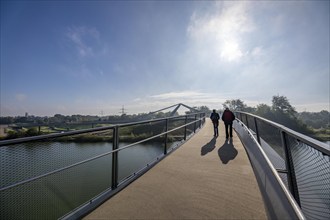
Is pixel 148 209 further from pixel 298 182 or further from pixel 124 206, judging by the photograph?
pixel 298 182

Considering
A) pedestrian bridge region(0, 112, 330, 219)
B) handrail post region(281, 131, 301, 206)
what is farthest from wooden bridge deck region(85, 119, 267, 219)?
handrail post region(281, 131, 301, 206)

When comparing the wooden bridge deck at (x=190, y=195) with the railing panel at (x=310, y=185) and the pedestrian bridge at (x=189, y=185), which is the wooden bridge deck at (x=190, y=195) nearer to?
the pedestrian bridge at (x=189, y=185)

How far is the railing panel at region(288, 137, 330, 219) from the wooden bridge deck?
50 cm

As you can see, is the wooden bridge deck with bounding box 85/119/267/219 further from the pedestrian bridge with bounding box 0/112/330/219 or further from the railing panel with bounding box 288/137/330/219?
the railing panel with bounding box 288/137/330/219

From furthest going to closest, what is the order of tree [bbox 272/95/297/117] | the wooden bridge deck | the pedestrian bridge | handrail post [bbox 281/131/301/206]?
tree [bbox 272/95/297/117] < the wooden bridge deck < handrail post [bbox 281/131/301/206] < the pedestrian bridge

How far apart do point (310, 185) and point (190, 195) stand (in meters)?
1.48

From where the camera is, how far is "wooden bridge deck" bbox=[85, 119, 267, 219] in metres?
2.12

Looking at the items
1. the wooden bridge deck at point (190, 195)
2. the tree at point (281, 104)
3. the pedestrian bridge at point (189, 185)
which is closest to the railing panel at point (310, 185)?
the pedestrian bridge at point (189, 185)

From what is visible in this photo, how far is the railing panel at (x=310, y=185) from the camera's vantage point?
1.82 meters

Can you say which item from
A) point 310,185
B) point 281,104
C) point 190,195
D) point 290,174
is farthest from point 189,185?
point 281,104

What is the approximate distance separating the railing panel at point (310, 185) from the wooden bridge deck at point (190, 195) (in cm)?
50

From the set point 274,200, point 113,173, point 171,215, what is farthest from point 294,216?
point 113,173

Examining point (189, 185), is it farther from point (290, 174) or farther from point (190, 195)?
point (290, 174)

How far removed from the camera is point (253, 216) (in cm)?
204
